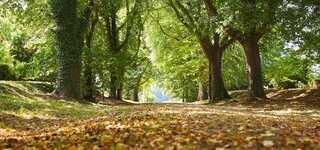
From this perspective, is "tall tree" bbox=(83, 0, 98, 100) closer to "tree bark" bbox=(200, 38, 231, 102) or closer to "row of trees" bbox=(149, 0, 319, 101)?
"row of trees" bbox=(149, 0, 319, 101)

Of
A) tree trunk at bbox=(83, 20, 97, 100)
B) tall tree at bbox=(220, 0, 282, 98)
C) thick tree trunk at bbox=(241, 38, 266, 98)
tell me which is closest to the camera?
tall tree at bbox=(220, 0, 282, 98)

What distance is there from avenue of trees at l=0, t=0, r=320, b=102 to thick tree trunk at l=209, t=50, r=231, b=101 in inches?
2.6

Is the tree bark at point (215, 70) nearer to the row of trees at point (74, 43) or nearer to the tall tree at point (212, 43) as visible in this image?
the tall tree at point (212, 43)

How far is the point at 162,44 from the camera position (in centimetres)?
4888

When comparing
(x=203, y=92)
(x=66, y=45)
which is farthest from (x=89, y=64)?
(x=203, y=92)

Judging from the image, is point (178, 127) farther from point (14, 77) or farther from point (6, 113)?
point (14, 77)

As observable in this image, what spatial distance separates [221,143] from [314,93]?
20296 mm

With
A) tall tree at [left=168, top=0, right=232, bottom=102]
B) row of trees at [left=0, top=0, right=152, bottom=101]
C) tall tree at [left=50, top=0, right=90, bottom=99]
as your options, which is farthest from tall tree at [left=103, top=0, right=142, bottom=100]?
tall tree at [left=50, top=0, right=90, bottom=99]

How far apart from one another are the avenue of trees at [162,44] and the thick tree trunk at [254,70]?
53 mm

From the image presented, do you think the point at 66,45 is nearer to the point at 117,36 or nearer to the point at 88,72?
the point at 88,72

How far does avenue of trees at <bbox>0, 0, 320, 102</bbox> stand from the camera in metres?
22.2

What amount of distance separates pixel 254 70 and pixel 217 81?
5941mm

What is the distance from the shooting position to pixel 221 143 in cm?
752

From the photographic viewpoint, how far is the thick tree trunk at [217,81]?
33.5 metres
